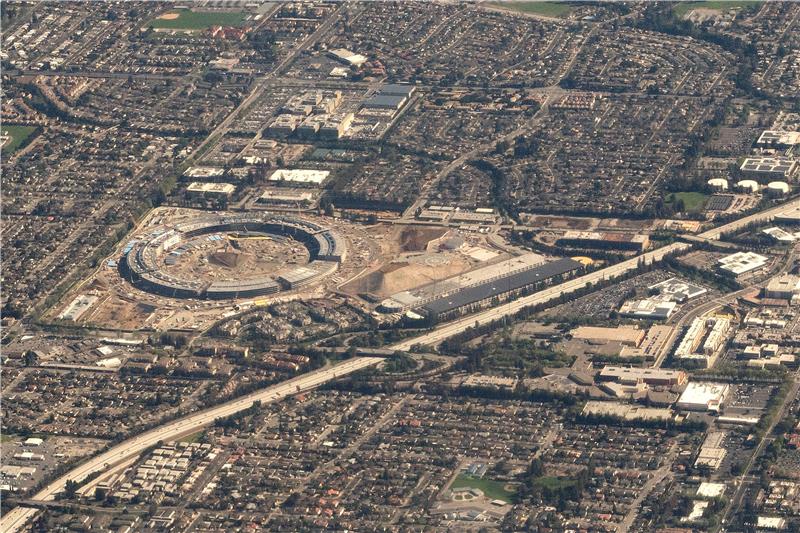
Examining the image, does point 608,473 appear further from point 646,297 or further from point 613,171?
point 613,171

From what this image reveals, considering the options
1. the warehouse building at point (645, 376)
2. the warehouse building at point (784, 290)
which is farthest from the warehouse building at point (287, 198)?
the warehouse building at point (645, 376)

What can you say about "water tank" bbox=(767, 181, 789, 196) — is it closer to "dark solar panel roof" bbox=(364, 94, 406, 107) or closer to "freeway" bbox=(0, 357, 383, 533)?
"dark solar panel roof" bbox=(364, 94, 406, 107)

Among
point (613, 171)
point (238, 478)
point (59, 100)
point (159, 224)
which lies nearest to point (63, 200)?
point (159, 224)

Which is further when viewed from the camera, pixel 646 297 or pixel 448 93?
pixel 448 93

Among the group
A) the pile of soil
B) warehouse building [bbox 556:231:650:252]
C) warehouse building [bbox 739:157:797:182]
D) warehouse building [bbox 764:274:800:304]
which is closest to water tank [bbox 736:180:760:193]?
A: warehouse building [bbox 739:157:797:182]

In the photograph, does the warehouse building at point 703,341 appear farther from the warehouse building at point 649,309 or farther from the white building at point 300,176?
the white building at point 300,176

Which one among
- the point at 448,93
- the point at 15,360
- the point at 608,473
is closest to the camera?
the point at 608,473

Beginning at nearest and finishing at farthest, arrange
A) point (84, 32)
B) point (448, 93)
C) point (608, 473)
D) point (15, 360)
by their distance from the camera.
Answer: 1. point (608, 473)
2. point (15, 360)
3. point (448, 93)
4. point (84, 32)
